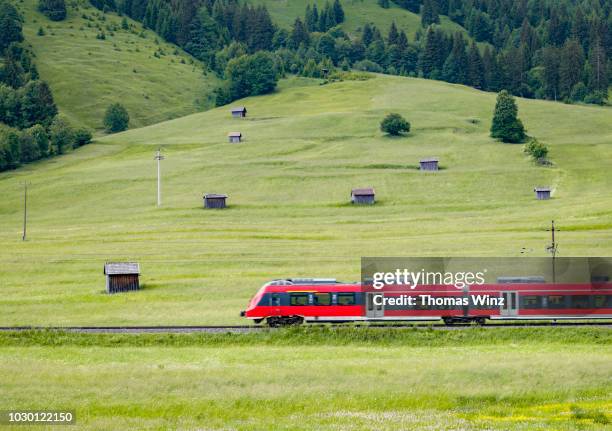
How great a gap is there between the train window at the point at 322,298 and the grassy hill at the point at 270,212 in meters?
8.32

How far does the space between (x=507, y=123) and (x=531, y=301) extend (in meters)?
127

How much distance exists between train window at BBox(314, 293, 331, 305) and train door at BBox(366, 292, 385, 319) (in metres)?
2.53

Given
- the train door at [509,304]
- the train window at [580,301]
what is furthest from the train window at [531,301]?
the train window at [580,301]

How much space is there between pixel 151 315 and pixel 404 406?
31.3 m

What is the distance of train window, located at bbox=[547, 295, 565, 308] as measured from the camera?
→ 180 ft

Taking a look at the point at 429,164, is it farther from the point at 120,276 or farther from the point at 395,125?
the point at 120,276

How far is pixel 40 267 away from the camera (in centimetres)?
8775

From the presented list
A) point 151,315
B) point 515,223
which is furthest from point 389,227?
point 151,315

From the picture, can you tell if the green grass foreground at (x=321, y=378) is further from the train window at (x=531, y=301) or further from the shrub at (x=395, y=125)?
the shrub at (x=395, y=125)

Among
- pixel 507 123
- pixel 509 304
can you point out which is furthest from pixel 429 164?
pixel 509 304

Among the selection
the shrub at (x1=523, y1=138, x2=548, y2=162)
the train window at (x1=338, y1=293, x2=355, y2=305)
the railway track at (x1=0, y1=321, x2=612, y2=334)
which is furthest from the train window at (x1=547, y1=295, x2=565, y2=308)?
the shrub at (x1=523, y1=138, x2=548, y2=162)

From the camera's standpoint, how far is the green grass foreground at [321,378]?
32781mm

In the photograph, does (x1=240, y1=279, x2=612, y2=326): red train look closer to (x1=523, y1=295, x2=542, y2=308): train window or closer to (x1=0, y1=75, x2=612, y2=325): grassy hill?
(x1=523, y1=295, x2=542, y2=308): train window

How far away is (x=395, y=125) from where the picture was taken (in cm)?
18575
